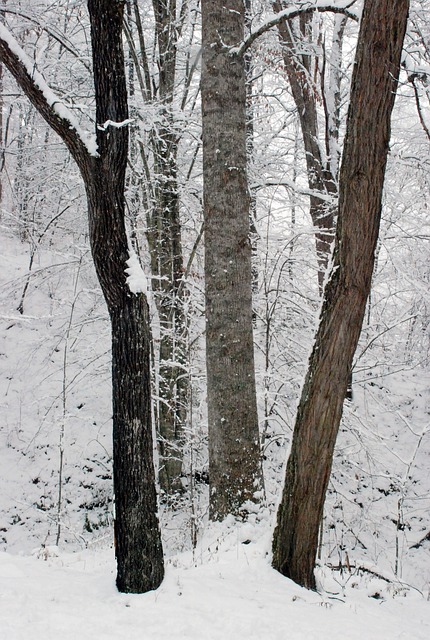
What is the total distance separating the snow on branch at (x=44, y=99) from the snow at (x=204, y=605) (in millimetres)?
2701

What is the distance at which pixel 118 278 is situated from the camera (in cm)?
359

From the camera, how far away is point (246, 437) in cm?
532

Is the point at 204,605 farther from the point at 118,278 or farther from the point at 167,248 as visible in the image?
the point at 167,248

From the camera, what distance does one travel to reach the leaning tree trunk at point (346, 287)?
3.64 m

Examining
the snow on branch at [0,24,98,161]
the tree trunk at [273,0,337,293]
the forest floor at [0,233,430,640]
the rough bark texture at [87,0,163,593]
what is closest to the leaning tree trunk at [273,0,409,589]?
the forest floor at [0,233,430,640]

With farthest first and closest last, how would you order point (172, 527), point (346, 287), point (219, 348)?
point (172, 527) < point (219, 348) < point (346, 287)

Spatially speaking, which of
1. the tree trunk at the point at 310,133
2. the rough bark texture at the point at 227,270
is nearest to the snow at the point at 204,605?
the rough bark texture at the point at 227,270

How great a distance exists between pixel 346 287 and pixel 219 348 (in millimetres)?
1914

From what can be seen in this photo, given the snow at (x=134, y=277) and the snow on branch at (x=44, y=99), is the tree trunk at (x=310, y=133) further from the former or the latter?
the snow on branch at (x=44, y=99)

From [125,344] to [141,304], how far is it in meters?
0.29

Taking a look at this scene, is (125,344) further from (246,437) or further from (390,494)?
(390,494)

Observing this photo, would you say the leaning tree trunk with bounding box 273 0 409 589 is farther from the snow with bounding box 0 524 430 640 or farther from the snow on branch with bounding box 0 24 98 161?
Answer: the snow on branch with bounding box 0 24 98 161

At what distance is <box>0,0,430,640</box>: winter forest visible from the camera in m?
3.51

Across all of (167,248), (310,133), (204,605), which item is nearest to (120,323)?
(204,605)
